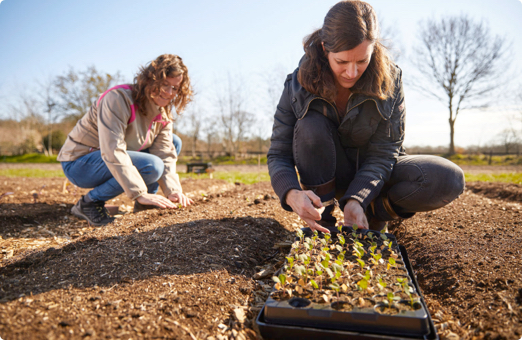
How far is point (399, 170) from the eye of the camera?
7.47 ft

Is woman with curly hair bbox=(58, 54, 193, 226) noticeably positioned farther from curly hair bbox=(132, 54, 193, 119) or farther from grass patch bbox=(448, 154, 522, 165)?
grass patch bbox=(448, 154, 522, 165)

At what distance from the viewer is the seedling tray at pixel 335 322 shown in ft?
3.87

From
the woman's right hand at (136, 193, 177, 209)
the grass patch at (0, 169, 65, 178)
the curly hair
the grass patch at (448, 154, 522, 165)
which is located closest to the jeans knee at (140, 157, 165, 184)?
the woman's right hand at (136, 193, 177, 209)

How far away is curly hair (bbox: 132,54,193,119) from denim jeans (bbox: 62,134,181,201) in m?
0.53

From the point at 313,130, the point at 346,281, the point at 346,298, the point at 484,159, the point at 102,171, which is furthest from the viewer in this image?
the point at 484,159

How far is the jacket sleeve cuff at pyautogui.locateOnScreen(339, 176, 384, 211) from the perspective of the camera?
198cm

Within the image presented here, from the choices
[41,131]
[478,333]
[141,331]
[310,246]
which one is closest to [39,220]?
[141,331]

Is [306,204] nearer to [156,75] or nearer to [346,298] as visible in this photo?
[346,298]

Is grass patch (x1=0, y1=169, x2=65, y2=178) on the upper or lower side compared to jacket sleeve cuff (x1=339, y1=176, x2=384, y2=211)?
lower

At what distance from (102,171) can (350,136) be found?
2358mm

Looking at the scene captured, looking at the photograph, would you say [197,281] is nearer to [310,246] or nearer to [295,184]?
[310,246]

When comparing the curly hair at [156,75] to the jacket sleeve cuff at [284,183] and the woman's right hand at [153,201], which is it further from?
the jacket sleeve cuff at [284,183]

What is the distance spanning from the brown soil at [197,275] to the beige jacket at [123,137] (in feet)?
1.45

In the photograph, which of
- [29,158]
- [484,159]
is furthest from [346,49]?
[29,158]
